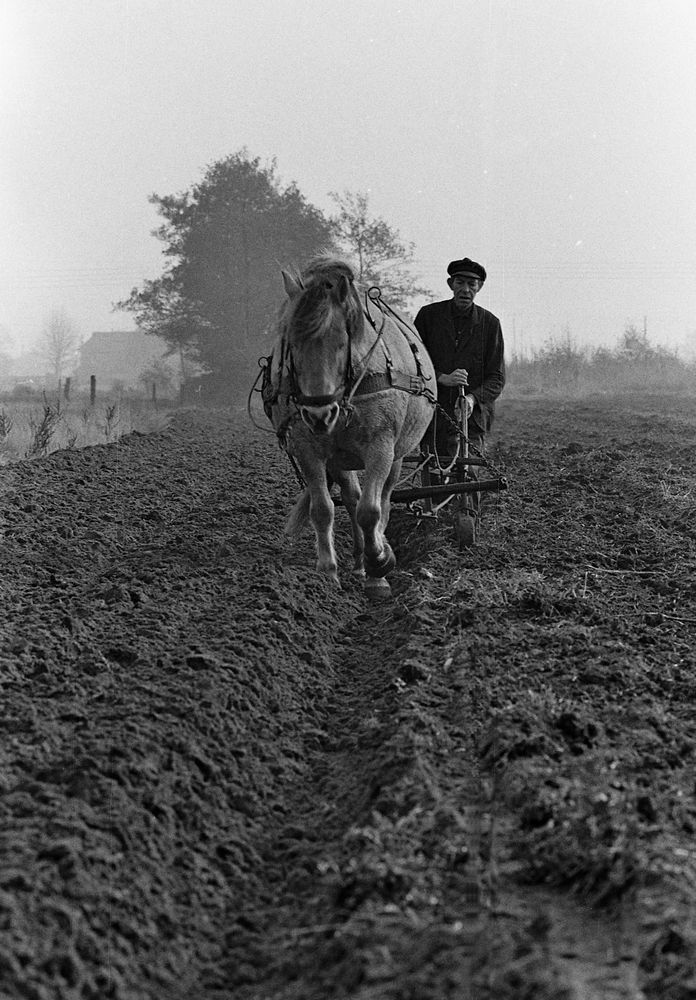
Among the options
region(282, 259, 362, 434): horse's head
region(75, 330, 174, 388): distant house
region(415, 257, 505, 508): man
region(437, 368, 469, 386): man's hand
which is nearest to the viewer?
region(282, 259, 362, 434): horse's head

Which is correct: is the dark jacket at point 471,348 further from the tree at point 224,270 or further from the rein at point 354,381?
the tree at point 224,270

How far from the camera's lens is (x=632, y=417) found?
19.7 metres

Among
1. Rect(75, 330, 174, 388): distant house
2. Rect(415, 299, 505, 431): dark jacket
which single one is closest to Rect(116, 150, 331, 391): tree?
Rect(415, 299, 505, 431): dark jacket

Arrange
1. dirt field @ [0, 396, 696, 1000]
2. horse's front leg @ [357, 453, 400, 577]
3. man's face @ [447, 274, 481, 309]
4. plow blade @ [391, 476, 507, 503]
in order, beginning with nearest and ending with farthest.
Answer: dirt field @ [0, 396, 696, 1000] → horse's front leg @ [357, 453, 400, 577] → plow blade @ [391, 476, 507, 503] → man's face @ [447, 274, 481, 309]

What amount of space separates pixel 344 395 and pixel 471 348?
8.32 feet

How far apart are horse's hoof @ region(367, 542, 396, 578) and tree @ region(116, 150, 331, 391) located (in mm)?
28724

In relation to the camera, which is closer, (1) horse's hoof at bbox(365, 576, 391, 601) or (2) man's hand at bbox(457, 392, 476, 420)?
(1) horse's hoof at bbox(365, 576, 391, 601)

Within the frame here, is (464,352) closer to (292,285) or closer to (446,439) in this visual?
(446,439)

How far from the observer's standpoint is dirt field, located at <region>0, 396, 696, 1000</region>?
2.23 m

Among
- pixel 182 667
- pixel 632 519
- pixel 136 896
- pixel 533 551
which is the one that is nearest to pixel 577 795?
pixel 136 896

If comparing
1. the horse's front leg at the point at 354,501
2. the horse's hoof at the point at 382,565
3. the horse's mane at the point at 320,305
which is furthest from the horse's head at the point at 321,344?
the horse's front leg at the point at 354,501

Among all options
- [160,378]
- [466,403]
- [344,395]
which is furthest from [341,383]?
[160,378]

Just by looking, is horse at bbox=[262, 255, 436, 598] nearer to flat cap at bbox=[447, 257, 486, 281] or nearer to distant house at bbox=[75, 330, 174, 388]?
Answer: flat cap at bbox=[447, 257, 486, 281]

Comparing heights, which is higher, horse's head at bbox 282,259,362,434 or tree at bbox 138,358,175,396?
tree at bbox 138,358,175,396
